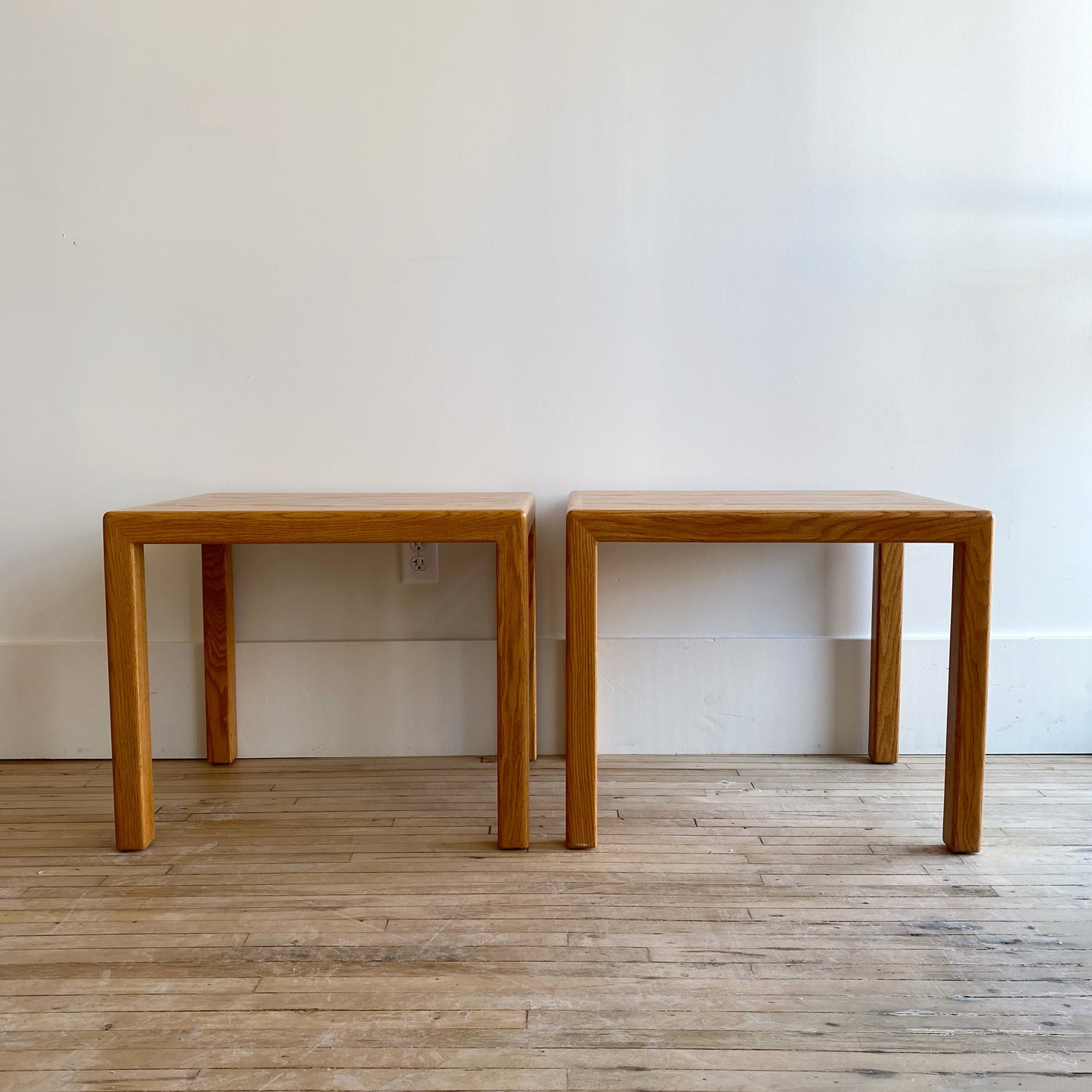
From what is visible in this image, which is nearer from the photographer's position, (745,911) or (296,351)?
(745,911)

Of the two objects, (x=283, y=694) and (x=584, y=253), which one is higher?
(x=584, y=253)

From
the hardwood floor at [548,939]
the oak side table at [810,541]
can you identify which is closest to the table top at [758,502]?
the oak side table at [810,541]

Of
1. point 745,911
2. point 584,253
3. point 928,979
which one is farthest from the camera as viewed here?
point 584,253

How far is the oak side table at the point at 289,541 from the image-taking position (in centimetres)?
124

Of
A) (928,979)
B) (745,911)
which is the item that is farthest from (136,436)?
(928,979)

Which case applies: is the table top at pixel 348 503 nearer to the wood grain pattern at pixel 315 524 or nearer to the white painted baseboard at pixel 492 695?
the wood grain pattern at pixel 315 524

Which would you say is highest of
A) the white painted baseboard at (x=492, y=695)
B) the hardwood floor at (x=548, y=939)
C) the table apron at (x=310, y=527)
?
the table apron at (x=310, y=527)

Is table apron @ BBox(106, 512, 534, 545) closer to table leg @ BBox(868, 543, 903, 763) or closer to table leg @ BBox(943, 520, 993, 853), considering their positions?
table leg @ BBox(943, 520, 993, 853)

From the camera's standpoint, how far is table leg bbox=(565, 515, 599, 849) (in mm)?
1247

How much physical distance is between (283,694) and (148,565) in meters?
0.33

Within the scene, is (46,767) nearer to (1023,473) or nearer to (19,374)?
(19,374)

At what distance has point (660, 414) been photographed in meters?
1.66

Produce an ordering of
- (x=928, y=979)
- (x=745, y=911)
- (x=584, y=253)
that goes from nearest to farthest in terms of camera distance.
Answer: (x=928, y=979)
(x=745, y=911)
(x=584, y=253)

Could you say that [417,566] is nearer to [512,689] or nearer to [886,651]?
[512,689]
